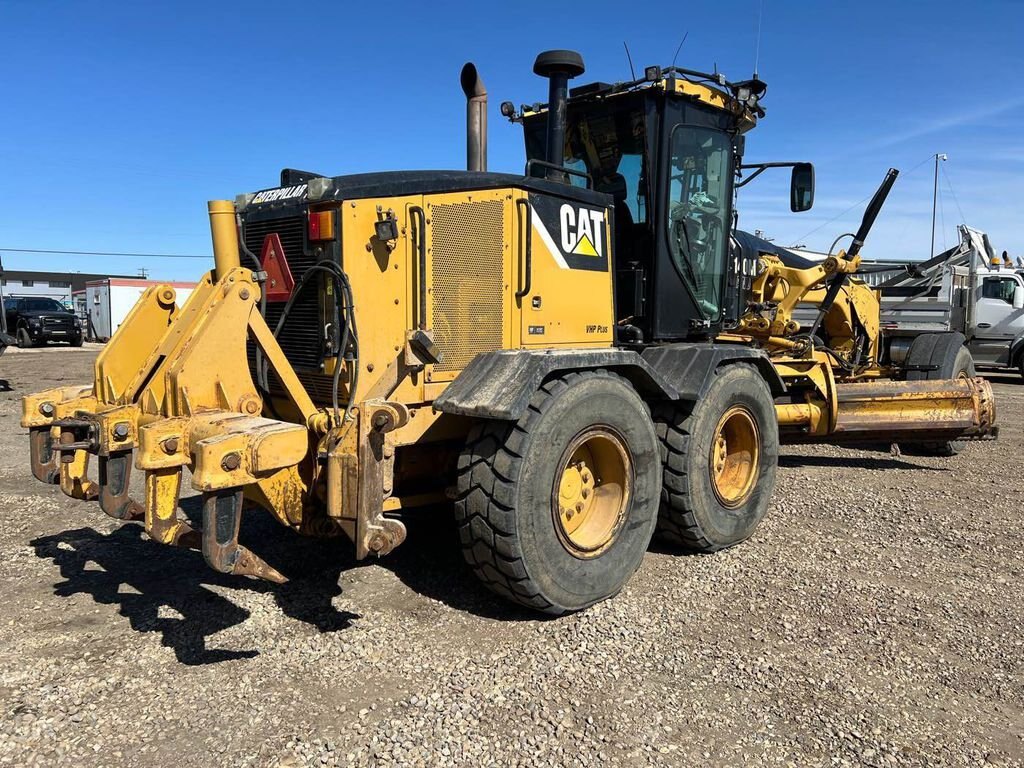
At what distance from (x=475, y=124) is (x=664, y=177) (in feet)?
4.16

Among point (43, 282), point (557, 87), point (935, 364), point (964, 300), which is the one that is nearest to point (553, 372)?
point (557, 87)

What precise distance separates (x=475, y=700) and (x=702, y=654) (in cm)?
112

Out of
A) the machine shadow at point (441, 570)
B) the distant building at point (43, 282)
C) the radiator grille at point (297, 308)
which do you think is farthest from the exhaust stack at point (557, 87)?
the distant building at point (43, 282)

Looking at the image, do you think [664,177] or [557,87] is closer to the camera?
[557,87]

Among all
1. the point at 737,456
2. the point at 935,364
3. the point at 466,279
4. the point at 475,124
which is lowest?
the point at 737,456

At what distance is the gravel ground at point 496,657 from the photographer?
295 centimetres

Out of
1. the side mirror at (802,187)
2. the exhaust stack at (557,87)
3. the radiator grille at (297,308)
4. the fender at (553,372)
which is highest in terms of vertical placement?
the exhaust stack at (557,87)

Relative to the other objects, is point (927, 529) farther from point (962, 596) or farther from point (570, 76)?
point (570, 76)

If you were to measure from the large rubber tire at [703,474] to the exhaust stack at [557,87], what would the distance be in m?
1.72

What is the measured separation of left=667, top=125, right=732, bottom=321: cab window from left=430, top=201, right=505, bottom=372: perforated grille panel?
167 centimetres

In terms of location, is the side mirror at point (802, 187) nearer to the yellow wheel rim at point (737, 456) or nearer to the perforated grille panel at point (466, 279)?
the yellow wheel rim at point (737, 456)

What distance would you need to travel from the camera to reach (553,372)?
402 centimetres

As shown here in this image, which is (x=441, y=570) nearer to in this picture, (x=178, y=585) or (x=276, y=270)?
(x=178, y=585)

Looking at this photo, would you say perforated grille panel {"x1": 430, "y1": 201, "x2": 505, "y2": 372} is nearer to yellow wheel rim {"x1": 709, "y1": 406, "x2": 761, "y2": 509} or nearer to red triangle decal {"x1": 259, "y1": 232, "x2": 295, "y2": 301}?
red triangle decal {"x1": 259, "y1": 232, "x2": 295, "y2": 301}
